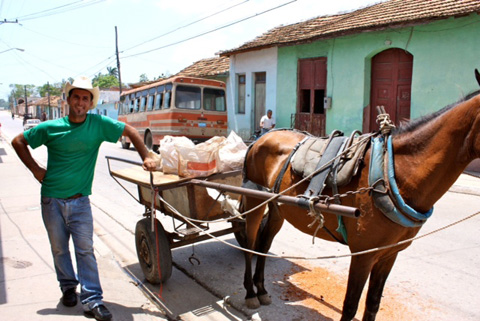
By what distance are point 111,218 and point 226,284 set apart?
3453mm

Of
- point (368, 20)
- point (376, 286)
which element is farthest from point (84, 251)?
point (368, 20)

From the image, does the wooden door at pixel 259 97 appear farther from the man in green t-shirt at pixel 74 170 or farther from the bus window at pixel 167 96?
the man in green t-shirt at pixel 74 170

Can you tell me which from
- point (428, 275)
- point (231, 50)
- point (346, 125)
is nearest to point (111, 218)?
point (428, 275)

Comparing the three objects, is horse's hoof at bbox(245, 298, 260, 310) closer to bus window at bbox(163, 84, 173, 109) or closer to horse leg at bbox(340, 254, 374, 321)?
horse leg at bbox(340, 254, 374, 321)

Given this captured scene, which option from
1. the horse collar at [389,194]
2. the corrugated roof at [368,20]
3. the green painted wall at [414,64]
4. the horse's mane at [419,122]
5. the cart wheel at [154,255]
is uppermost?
the corrugated roof at [368,20]

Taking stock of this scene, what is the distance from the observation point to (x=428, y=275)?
441 centimetres

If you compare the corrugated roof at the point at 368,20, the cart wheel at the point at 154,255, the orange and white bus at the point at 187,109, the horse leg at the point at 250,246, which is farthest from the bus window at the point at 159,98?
the horse leg at the point at 250,246

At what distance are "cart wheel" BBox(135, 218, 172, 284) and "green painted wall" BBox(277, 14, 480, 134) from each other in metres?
9.32

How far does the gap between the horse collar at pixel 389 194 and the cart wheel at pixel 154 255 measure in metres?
2.35

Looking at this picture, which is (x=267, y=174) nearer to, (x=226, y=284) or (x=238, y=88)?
(x=226, y=284)

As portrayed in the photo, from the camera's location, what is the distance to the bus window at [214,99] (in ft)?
53.7

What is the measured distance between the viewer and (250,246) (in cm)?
414

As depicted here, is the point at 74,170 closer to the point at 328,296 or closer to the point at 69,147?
the point at 69,147

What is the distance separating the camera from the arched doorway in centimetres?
1302
